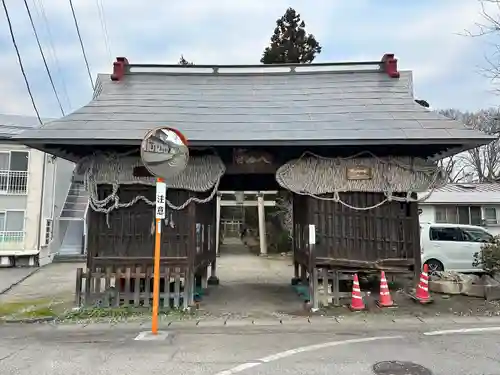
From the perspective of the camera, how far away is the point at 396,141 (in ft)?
23.3

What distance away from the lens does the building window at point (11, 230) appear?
16406mm

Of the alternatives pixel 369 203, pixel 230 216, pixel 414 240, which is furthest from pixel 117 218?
pixel 230 216

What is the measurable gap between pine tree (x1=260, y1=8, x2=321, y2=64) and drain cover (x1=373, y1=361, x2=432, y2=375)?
2166 cm

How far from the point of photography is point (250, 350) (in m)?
5.16

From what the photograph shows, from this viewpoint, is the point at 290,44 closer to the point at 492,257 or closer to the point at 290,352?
the point at 492,257

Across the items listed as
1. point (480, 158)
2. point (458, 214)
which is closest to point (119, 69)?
point (458, 214)

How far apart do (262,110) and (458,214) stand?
1321 cm

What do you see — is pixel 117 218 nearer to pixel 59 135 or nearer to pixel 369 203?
pixel 59 135

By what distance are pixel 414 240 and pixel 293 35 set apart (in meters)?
20.6

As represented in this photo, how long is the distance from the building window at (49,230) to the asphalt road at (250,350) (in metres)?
12.2

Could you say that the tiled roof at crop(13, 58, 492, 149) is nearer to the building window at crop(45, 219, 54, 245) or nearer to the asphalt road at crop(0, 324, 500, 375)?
the asphalt road at crop(0, 324, 500, 375)

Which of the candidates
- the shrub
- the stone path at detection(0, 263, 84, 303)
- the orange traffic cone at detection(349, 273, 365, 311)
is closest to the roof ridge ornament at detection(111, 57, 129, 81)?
the stone path at detection(0, 263, 84, 303)

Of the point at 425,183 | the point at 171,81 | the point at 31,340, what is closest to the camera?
the point at 31,340

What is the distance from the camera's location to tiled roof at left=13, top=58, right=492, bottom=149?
720cm
